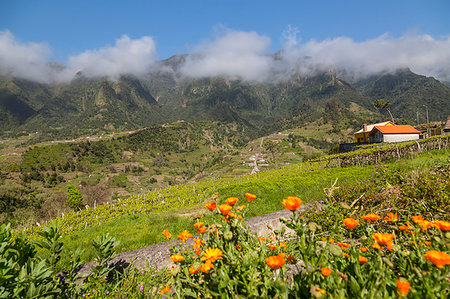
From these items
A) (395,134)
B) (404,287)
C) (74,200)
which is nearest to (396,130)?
(395,134)

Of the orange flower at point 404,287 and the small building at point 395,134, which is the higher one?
the orange flower at point 404,287

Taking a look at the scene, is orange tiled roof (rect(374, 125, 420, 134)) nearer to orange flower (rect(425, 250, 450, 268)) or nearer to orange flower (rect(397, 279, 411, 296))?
orange flower (rect(425, 250, 450, 268))

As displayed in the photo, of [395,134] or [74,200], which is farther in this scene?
[395,134]

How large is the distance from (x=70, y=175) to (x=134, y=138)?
268 feet

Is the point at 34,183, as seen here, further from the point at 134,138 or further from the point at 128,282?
the point at 128,282

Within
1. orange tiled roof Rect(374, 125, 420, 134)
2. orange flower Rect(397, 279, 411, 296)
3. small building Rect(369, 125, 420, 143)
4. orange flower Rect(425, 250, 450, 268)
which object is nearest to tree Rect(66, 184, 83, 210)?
orange flower Rect(397, 279, 411, 296)

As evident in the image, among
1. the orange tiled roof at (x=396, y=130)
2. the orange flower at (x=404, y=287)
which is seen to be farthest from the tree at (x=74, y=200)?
the orange tiled roof at (x=396, y=130)

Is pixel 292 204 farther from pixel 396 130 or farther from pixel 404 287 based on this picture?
pixel 396 130

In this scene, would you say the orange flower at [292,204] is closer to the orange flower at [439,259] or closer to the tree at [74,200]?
the orange flower at [439,259]

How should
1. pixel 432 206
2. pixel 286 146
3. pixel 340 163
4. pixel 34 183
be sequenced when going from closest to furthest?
pixel 432 206 < pixel 340 163 < pixel 34 183 < pixel 286 146

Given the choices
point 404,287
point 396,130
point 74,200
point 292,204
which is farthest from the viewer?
point 396,130

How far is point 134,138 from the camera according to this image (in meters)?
191

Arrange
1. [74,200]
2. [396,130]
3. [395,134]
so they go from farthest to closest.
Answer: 1. [396,130]
2. [395,134]
3. [74,200]

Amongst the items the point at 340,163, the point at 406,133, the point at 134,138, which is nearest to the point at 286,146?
the point at 406,133
